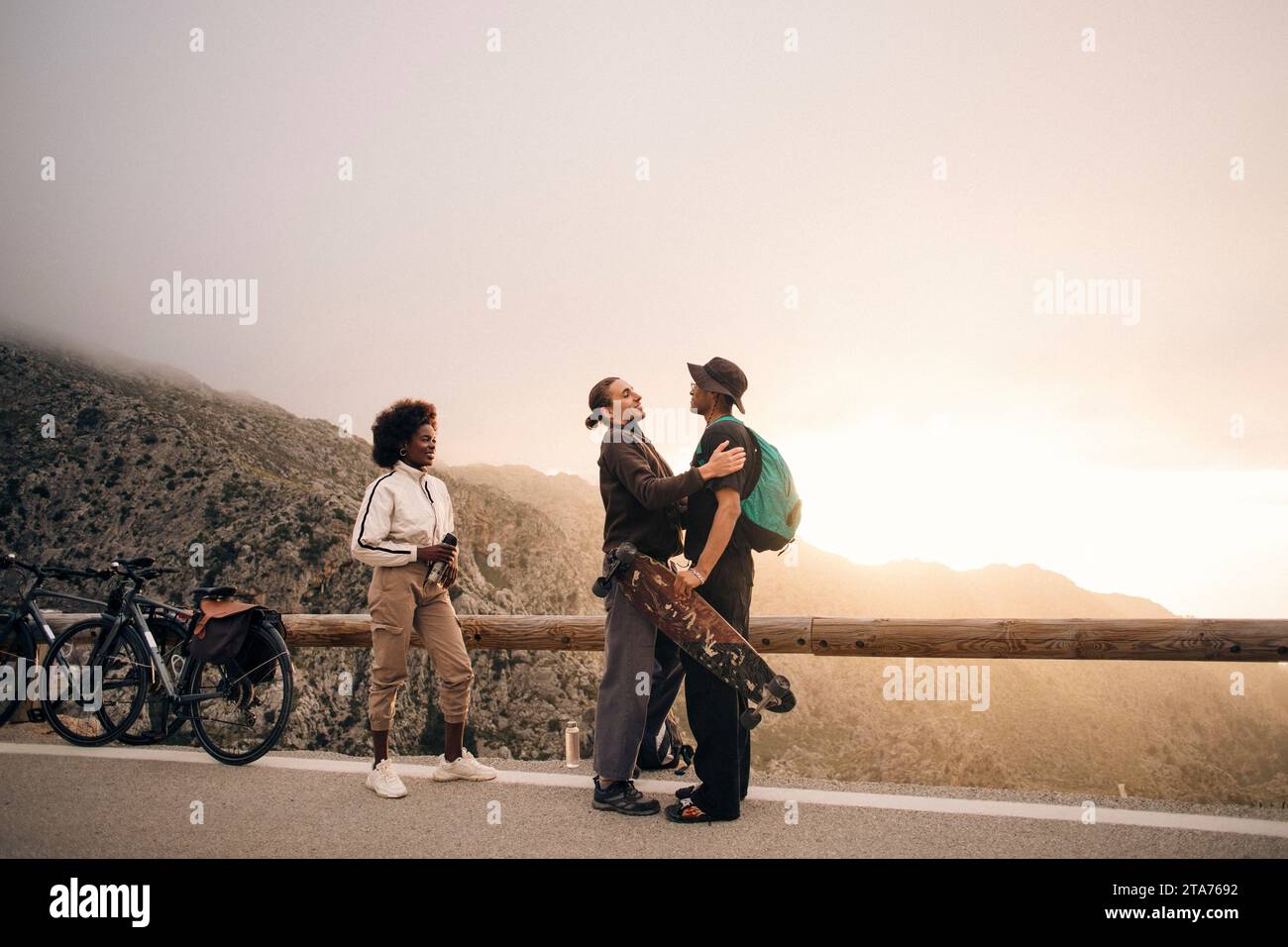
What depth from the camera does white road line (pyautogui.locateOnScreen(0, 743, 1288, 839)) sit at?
409 centimetres

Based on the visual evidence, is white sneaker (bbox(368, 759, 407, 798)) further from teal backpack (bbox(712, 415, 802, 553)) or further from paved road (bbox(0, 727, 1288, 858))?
teal backpack (bbox(712, 415, 802, 553))

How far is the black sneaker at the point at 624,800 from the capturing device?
13.9ft

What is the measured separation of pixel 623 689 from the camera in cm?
425

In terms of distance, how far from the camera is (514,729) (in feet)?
189

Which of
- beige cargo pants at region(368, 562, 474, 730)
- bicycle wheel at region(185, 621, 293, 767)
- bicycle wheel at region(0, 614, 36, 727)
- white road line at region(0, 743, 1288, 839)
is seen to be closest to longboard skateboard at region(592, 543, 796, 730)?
white road line at region(0, 743, 1288, 839)

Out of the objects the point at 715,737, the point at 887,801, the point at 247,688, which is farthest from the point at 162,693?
the point at 887,801

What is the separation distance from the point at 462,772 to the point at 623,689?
1.40 metres

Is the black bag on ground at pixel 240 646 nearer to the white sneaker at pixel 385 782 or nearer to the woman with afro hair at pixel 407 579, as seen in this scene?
the woman with afro hair at pixel 407 579

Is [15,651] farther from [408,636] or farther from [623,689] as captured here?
[623,689]

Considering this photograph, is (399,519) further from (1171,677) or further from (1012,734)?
(1171,677)

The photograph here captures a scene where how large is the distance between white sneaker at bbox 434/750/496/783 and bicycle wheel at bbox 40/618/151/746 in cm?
230

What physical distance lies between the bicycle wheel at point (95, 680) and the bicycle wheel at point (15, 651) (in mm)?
177

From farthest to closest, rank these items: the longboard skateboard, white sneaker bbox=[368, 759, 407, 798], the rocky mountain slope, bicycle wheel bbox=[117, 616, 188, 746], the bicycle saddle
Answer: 1. the rocky mountain slope
2. bicycle wheel bbox=[117, 616, 188, 746]
3. the bicycle saddle
4. white sneaker bbox=[368, 759, 407, 798]
5. the longboard skateboard
